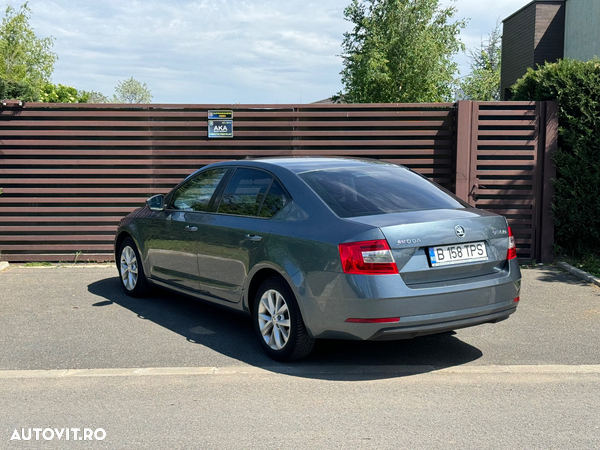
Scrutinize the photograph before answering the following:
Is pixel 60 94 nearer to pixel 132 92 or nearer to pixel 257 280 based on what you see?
pixel 257 280

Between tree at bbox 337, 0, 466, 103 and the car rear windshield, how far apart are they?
2102 cm

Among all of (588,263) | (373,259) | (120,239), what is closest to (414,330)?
(373,259)

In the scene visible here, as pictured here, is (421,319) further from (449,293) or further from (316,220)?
(316,220)

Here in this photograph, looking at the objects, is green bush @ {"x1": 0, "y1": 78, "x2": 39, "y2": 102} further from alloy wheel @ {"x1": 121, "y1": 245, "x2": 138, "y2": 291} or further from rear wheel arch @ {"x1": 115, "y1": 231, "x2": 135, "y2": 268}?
alloy wheel @ {"x1": 121, "y1": 245, "x2": 138, "y2": 291}

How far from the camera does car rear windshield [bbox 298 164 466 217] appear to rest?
17.2ft

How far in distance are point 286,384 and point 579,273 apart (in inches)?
221

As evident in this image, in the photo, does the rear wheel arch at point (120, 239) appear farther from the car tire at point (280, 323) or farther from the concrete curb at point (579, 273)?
the concrete curb at point (579, 273)

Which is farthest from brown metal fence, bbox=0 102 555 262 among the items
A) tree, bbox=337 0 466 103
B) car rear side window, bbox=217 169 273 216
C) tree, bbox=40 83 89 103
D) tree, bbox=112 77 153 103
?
tree, bbox=112 77 153 103

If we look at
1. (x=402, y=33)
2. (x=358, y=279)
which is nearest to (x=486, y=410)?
(x=358, y=279)

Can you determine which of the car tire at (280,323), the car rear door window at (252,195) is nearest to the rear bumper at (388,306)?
the car tire at (280,323)

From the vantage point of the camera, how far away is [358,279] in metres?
4.71

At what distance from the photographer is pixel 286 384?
4844 mm

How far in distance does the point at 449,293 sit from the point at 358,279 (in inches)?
26.9

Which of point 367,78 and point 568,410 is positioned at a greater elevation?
point 367,78
